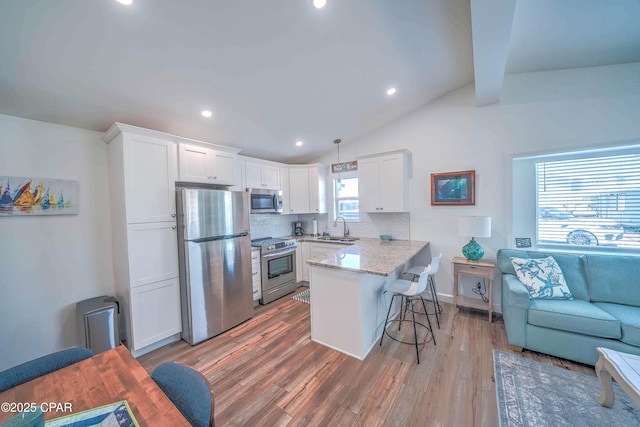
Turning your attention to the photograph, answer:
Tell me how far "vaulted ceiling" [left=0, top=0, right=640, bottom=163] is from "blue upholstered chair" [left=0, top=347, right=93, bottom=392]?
2.09 meters

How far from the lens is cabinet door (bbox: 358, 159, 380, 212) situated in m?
3.86

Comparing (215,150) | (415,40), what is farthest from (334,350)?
(415,40)

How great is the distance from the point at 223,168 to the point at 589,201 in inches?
181

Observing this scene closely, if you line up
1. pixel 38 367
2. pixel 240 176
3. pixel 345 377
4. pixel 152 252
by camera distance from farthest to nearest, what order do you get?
pixel 240 176, pixel 152 252, pixel 345 377, pixel 38 367

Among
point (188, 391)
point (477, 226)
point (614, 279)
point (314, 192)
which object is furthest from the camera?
point (314, 192)

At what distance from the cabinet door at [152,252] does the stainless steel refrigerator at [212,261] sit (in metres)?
0.09

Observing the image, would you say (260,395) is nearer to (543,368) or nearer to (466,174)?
(543,368)

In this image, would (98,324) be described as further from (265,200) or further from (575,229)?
(575,229)

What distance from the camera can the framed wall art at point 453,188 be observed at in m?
3.31

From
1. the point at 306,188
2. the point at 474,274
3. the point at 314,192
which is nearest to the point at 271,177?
the point at 306,188

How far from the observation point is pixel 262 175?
402cm

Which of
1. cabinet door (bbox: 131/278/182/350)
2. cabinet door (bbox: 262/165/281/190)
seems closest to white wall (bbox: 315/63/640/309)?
cabinet door (bbox: 262/165/281/190)

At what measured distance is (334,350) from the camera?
7.95 feet

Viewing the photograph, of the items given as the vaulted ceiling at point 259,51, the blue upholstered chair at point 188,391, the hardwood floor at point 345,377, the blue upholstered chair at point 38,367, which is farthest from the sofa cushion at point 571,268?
the blue upholstered chair at point 38,367
